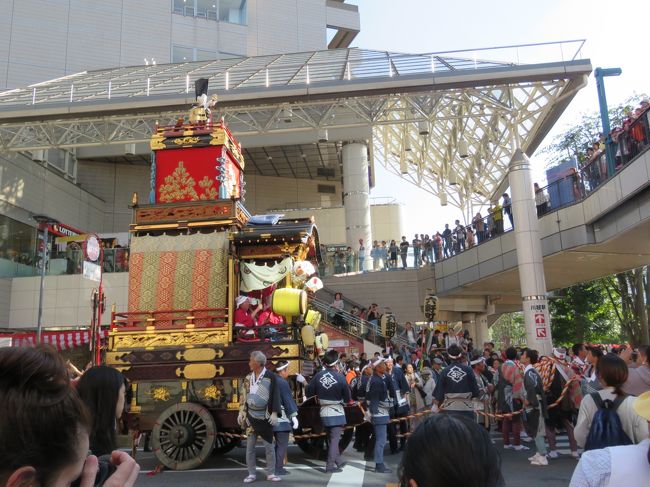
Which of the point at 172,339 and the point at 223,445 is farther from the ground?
the point at 172,339

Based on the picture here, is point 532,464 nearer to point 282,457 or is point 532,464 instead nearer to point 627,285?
point 282,457

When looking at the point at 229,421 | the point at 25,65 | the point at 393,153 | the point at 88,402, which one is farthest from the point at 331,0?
the point at 88,402

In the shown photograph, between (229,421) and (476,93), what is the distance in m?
17.8

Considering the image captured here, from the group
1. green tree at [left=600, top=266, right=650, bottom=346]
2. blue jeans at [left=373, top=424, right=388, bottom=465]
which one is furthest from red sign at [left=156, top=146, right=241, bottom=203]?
green tree at [left=600, top=266, right=650, bottom=346]

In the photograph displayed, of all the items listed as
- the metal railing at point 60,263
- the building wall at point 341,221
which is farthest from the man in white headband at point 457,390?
the building wall at point 341,221

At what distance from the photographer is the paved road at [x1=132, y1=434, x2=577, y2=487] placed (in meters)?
7.99

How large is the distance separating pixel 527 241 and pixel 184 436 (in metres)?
12.5

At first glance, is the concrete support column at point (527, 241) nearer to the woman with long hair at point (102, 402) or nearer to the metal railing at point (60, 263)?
the woman with long hair at point (102, 402)

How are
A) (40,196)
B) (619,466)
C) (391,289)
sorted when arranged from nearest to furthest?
1. (619,466)
2. (391,289)
3. (40,196)

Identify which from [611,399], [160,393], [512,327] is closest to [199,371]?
[160,393]

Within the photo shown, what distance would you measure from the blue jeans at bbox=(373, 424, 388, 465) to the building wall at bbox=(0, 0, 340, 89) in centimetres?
3214

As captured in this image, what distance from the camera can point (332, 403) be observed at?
29.3ft

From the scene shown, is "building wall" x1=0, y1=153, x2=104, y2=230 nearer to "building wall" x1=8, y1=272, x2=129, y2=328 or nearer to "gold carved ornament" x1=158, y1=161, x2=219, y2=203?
"building wall" x1=8, y1=272, x2=129, y2=328

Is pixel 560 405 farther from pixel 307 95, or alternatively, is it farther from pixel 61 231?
pixel 61 231
